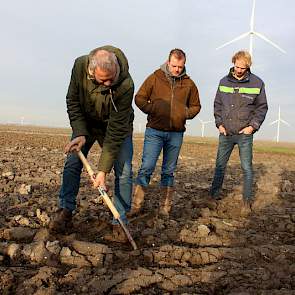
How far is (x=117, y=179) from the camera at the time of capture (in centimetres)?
506

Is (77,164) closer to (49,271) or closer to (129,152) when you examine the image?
(129,152)

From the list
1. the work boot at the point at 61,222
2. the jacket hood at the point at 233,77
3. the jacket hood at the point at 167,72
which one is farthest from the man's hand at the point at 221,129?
the work boot at the point at 61,222

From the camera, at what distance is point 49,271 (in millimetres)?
3668

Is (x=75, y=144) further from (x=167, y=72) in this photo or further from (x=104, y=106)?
(x=167, y=72)

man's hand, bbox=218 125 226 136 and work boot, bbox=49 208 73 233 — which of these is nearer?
work boot, bbox=49 208 73 233

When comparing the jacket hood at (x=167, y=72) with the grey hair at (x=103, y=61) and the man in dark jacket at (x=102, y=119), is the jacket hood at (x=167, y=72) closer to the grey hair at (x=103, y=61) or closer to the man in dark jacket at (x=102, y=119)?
the man in dark jacket at (x=102, y=119)

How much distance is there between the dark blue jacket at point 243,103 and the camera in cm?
671

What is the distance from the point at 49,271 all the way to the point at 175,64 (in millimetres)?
3098

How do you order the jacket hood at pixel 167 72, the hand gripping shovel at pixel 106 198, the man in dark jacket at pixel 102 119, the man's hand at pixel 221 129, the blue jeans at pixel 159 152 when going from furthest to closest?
1. the man's hand at pixel 221 129
2. the blue jeans at pixel 159 152
3. the jacket hood at pixel 167 72
4. the hand gripping shovel at pixel 106 198
5. the man in dark jacket at pixel 102 119

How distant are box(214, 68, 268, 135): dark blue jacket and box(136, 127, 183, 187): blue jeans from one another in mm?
1027

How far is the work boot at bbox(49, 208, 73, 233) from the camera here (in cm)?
490

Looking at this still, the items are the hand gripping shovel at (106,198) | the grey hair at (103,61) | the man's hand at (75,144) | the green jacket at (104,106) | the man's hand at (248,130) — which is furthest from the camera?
the man's hand at (248,130)

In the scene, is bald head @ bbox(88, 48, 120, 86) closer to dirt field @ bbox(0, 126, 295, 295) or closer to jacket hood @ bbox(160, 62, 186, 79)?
dirt field @ bbox(0, 126, 295, 295)

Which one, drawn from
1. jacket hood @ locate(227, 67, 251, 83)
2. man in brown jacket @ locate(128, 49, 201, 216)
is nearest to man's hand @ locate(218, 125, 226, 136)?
jacket hood @ locate(227, 67, 251, 83)
